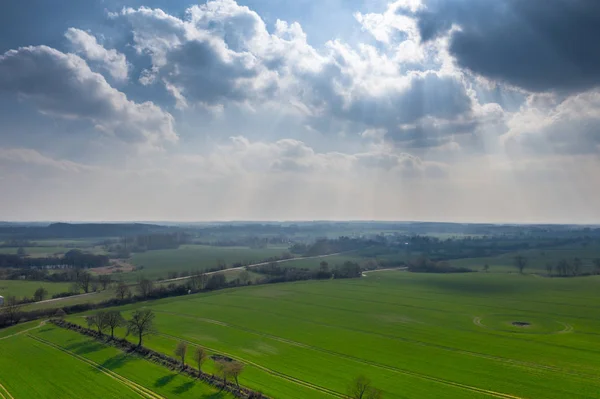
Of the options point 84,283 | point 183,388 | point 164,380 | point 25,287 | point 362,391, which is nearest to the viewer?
point 362,391

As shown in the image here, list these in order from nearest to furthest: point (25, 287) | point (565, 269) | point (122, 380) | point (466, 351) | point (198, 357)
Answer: point (122, 380) → point (198, 357) → point (466, 351) → point (25, 287) → point (565, 269)

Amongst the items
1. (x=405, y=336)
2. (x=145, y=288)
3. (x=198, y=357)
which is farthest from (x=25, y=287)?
(x=405, y=336)

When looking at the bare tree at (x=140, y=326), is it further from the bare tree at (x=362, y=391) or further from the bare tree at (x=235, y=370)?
the bare tree at (x=362, y=391)

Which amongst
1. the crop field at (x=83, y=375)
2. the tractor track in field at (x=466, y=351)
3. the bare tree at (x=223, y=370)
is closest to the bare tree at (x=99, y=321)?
the crop field at (x=83, y=375)

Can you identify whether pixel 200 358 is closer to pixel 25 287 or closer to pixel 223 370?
pixel 223 370

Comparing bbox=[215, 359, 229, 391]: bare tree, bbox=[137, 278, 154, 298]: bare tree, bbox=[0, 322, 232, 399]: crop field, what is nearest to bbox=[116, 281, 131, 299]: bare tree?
bbox=[137, 278, 154, 298]: bare tree

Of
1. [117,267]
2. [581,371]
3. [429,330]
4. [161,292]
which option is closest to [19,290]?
[161,292]

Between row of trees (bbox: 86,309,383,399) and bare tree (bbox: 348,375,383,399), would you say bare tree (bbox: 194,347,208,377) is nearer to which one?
row of trees (bbox: 86,309,383,399)
